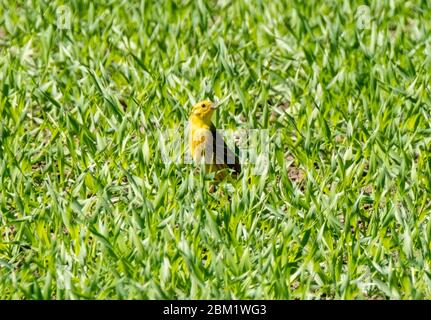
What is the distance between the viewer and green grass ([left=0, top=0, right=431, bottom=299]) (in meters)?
5.52

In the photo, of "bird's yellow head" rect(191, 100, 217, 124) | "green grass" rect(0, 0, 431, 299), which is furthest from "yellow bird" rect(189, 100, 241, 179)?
"green grass" rect(0, 0, 431, 299)

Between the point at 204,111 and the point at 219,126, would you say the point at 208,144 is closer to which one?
the point at 204,111

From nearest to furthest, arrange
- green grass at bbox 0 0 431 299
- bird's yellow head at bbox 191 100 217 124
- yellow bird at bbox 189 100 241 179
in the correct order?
green grass at bbox 0 0 431 299 < yellow bird at bbox 189 100 241 179 < bird's yellow head at bbox 191 100 217 124

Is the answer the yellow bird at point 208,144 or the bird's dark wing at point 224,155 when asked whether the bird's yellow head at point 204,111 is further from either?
the bird's dark wing at point 224,155

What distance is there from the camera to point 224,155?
6480 millimetres

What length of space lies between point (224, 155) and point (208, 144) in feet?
0.34

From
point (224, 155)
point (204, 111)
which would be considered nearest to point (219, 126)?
point (204, 111)

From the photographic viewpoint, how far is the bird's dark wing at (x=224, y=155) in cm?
645

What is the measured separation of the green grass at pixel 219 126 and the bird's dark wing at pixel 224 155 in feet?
0.52

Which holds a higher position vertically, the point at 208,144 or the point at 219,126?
the point at 219,126

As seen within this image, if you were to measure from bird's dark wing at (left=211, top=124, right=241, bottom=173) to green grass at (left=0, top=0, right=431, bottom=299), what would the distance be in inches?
6.3

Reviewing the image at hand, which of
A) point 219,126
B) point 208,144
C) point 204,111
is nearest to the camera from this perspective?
point 208,144

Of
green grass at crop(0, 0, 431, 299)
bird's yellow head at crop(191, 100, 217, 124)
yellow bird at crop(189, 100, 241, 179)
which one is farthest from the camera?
bird's yellow head at crop(191, 100, 217, 124)

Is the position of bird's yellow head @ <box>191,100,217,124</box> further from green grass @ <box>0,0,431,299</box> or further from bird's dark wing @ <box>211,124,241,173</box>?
green grass @ <box>0,0,431,299</box>
